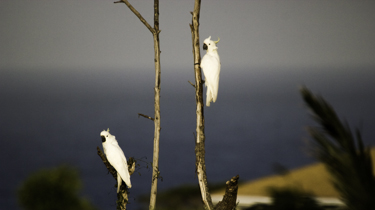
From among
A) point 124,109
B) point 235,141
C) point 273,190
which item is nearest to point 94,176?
point 235,141

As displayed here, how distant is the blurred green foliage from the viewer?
453cm

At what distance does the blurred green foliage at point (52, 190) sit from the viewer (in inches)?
178

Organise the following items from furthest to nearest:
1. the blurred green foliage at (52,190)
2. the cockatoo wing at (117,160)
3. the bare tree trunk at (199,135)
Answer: the blurred green foliage at (52,190) → the bare tree trunk at (199,135) → the cockatoo wing at (117,160)

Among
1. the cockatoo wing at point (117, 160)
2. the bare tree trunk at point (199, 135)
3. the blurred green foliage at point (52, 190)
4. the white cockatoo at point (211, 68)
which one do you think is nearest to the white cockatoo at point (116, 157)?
the cockatoo wing at point (117, 160)

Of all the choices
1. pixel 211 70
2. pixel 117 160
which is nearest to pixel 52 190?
pixel 117 160

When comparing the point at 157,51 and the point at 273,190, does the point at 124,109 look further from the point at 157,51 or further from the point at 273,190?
the point at 273,190

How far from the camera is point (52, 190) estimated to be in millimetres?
4539

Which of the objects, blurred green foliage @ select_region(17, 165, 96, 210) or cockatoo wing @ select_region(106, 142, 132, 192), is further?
blurred green foliage @ select_region(17, 165, 96, 210)

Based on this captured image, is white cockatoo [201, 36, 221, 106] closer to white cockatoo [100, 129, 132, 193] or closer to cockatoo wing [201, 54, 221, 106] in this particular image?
cockatoo wing [201, 54, 221, 106]

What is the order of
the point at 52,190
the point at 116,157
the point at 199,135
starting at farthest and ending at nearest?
the point at 52,190 < the point at 199,135 < the point at 116,157

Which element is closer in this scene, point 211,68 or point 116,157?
point 116,157

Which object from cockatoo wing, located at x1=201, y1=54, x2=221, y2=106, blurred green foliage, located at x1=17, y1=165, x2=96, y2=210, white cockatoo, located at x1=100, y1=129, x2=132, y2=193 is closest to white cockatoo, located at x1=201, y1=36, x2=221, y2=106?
cockatoo wing, located at x1=201, y1=54, x2=221, y2=106

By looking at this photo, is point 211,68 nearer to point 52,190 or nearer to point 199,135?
point 199,135

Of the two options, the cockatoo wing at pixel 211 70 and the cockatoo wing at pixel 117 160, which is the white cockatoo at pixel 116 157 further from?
the cockatoo wing at pixel 211 70
